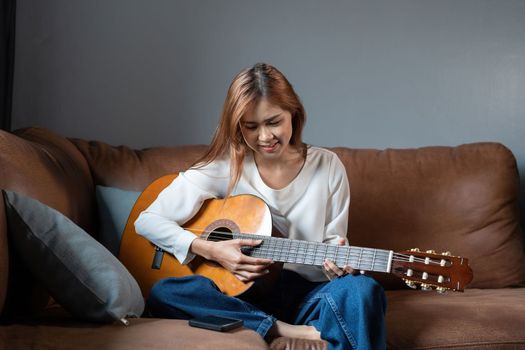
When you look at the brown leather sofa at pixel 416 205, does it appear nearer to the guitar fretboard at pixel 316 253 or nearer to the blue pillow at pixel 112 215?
the blue pillow at pixel 112 215

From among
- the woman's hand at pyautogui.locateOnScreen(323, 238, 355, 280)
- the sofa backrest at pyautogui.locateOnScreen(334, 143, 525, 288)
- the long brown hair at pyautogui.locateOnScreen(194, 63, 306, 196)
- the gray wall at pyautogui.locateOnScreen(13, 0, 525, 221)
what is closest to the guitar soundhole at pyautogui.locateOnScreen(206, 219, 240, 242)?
the long brown hair at pyautogui.locateOnScreen(194, 63, 306, 196)

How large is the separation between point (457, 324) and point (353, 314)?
355 millimetres

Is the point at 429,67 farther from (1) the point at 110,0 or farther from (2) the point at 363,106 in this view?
(1) the point at 110,0

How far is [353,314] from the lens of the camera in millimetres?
1760

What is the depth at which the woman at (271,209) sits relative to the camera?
6.15ft

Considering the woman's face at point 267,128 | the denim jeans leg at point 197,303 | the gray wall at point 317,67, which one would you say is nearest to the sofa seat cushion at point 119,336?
the denim jeans leg at point 197,303

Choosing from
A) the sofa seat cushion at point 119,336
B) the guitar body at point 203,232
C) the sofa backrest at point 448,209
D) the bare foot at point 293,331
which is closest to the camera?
the sofa seat cushion at point 119,336

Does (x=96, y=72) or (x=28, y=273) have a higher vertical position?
(x=96, y=72)

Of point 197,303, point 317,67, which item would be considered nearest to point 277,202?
point 197,303

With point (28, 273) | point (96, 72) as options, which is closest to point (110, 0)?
point (96, 72)

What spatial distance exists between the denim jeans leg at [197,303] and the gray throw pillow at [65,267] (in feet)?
0.85

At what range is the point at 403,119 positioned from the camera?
3.02m

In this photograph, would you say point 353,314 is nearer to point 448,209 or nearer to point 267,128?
point 267,128

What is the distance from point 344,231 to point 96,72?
132 cm
